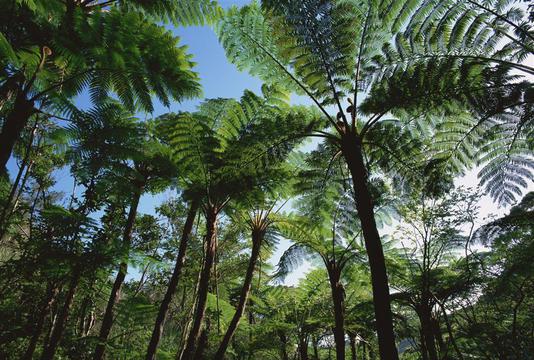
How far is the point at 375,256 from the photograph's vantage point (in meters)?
2.46

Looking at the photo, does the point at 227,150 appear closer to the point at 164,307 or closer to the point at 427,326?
the point at 164,307

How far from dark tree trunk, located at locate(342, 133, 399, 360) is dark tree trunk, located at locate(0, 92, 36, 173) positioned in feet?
8.60

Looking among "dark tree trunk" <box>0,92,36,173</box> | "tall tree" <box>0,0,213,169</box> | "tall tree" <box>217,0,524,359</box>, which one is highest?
"tall tree" <box>217,0,524,359</box>

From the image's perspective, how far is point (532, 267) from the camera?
4855 millimetres

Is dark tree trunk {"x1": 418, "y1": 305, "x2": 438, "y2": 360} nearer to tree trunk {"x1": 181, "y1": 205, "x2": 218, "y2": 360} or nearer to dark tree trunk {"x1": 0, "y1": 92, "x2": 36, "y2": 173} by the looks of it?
tree trunk {"x1": 181, "y1": 205, "x2": 218, "y2": 360}

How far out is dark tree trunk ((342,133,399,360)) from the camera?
7.34 ft

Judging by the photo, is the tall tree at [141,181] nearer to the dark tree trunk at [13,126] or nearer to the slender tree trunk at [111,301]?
the slender tree trunk at [111,301]

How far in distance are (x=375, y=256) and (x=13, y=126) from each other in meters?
2.80

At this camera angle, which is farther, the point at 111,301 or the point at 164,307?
the point at 111,301

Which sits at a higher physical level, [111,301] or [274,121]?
[274,121]

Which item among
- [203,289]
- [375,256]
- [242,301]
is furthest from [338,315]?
[375,256]

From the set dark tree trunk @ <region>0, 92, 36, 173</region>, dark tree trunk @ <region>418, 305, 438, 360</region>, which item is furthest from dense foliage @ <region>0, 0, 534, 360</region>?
dark tree trunk @ <region>418, 305, 438, 360</region>

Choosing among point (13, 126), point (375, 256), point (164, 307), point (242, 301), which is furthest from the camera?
point (164, 307)

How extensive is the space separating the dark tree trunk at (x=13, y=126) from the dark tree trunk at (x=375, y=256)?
2.62m
